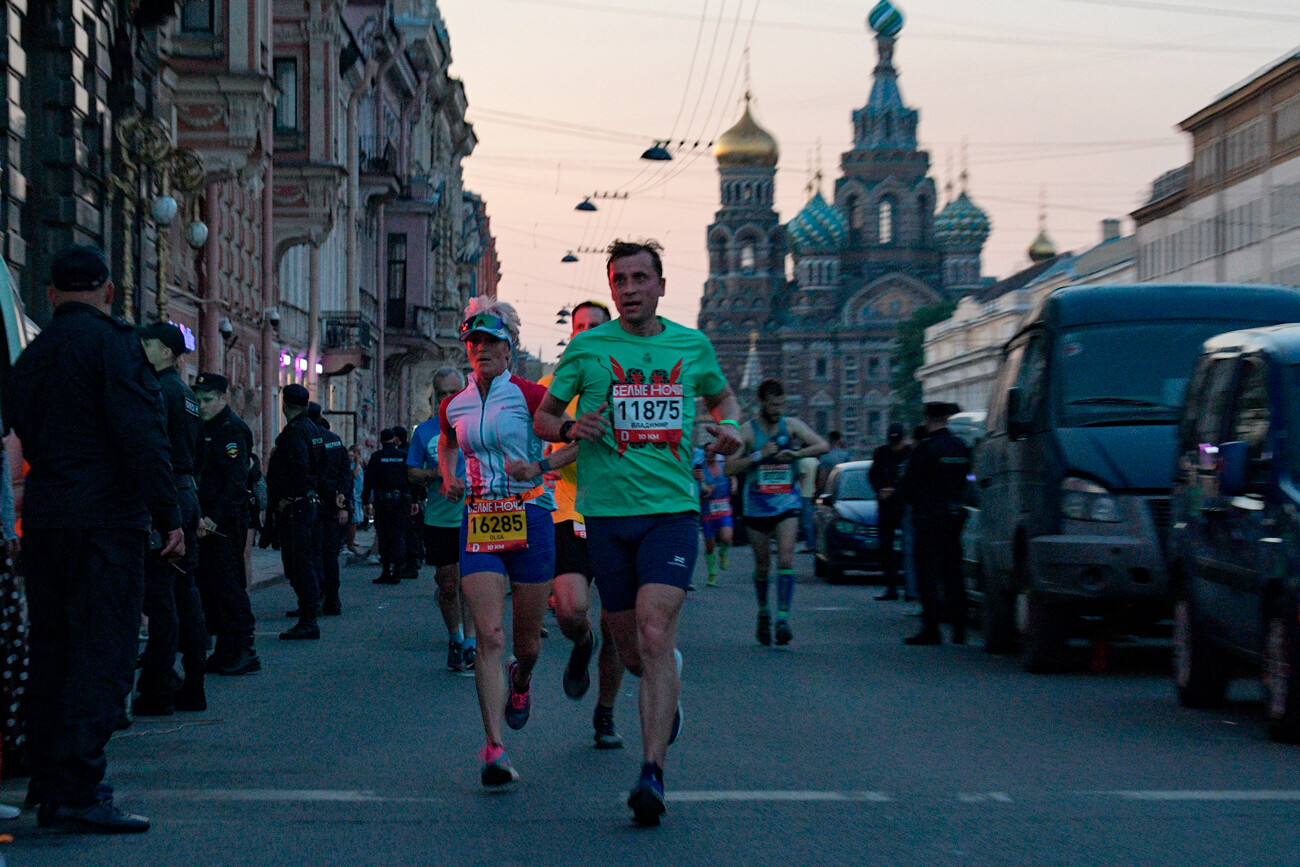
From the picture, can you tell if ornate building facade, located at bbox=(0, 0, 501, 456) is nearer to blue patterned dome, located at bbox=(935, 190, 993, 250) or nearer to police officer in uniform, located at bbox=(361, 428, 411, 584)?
police officer in uniform, located at bbox=(361, 428, 411, 584)

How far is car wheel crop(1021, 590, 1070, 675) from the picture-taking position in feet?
38.6

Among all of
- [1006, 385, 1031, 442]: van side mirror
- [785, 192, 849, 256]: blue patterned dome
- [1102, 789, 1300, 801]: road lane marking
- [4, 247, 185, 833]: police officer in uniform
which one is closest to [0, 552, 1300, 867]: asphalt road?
[1102, 789, 1300, 801]: road lane marking

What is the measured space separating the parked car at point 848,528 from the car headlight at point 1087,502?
1148 centimetres

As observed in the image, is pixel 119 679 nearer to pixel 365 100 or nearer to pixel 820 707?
pixel 820 707

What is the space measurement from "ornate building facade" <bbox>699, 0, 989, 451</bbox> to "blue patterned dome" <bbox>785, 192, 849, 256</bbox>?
0.28 ft

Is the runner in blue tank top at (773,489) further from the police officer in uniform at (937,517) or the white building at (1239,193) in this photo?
the white building at (1239,193)

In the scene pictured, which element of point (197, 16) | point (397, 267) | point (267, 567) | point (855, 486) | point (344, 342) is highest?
point (197, 16)

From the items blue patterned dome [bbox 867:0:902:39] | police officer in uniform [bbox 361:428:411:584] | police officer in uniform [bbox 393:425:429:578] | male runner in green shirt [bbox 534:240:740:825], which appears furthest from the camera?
blue patterned dome [bbox 867:0:902:39]

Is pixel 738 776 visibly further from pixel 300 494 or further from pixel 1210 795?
pixel 300 494

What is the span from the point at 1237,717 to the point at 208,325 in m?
25.8

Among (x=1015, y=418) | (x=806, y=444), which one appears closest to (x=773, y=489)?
(x=806, y=444)

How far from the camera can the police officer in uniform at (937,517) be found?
14.2m

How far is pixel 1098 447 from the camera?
11.5 metres

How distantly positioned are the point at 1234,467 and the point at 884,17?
167561 millimetres
